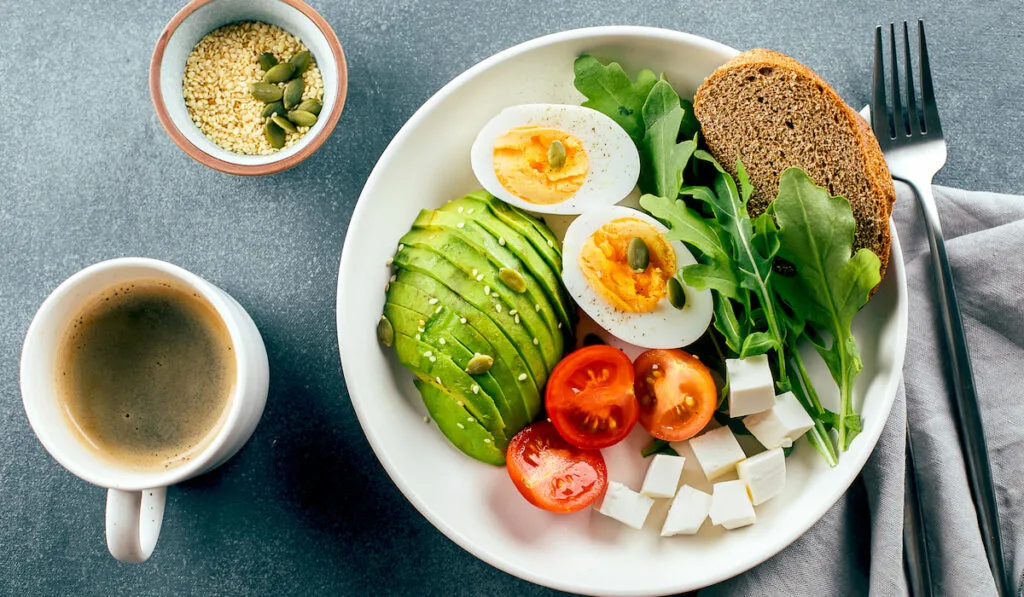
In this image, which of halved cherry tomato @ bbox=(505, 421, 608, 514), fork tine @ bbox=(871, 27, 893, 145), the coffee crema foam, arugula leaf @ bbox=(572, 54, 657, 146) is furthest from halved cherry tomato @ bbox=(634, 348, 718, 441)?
the coffee crema foam

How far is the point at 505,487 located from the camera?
61.7 inches

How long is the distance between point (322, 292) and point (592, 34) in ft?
2.56

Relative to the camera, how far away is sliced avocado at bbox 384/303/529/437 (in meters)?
1.43

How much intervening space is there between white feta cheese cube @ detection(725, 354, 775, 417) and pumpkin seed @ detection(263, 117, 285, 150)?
101cm

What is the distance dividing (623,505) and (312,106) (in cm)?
104

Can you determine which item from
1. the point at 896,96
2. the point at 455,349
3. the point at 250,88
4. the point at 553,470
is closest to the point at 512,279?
the point at 455,349

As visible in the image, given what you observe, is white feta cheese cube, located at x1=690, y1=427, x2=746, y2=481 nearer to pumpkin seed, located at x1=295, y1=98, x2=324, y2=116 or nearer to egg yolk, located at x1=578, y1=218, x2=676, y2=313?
egg yolk, located at x1=578, y1=218, x2=676, y2=313

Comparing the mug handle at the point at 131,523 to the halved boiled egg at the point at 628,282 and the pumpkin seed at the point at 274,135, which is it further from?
the halved boiled egg at the point at 628,282

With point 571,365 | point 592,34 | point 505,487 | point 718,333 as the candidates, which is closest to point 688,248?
point 718,333

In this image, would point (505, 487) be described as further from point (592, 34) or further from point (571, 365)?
point (592, 34)

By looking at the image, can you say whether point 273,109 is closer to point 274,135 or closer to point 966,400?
point 274,135

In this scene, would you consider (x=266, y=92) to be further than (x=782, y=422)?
Yes

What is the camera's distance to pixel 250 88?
5.26ft

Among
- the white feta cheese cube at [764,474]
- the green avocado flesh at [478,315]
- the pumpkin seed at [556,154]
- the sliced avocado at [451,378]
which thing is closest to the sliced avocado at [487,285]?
the green avocado flesh at [478,315]
